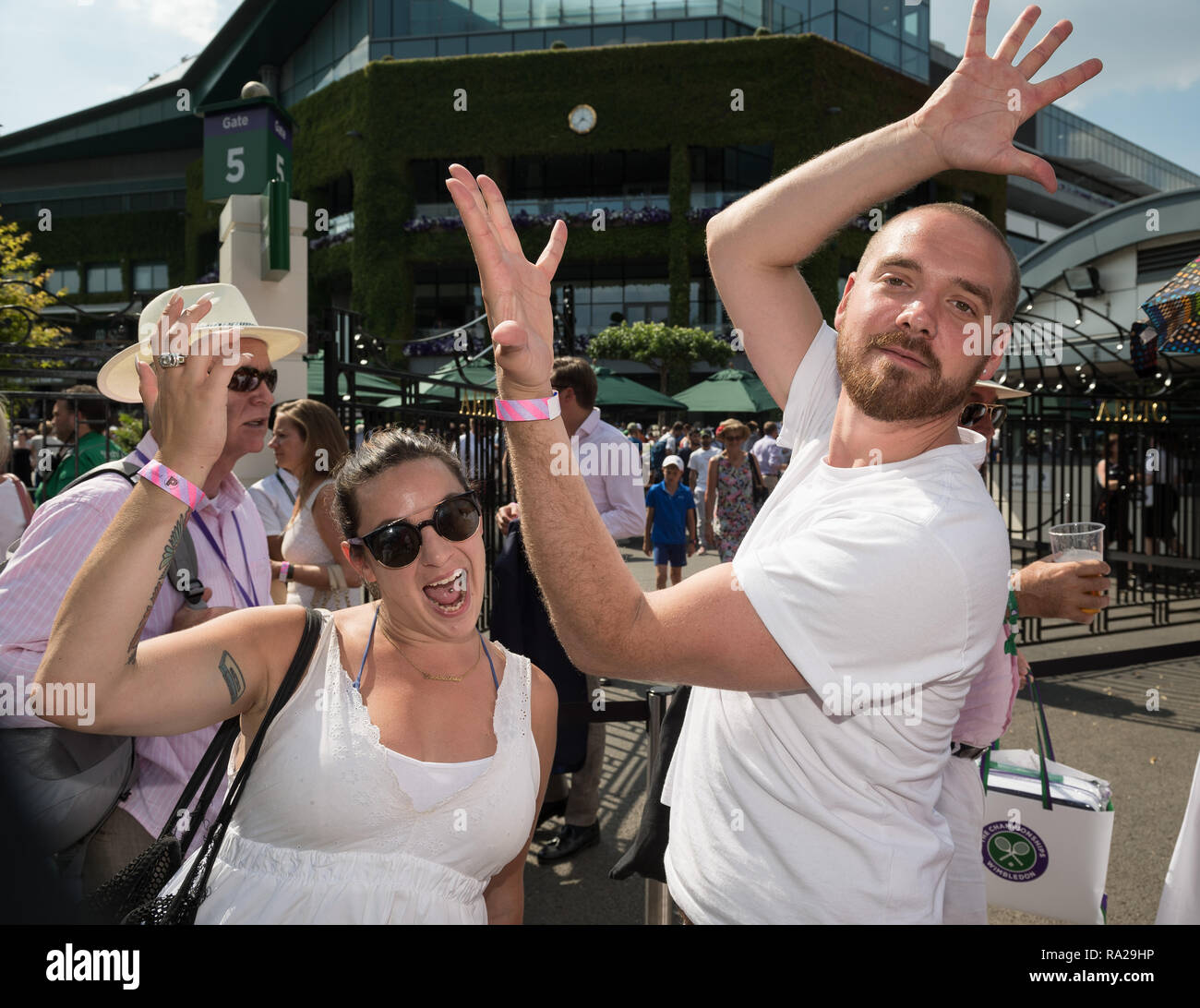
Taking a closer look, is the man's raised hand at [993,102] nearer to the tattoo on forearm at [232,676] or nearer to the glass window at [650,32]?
the tattoo on forearm at [232,676]

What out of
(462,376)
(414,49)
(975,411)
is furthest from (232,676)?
(414,49)

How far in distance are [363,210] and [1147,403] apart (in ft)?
98.5

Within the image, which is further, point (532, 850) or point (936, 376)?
point (532, 850)

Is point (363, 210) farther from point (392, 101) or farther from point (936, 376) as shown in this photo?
point (936, 376)

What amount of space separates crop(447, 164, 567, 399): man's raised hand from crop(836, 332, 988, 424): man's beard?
641mm

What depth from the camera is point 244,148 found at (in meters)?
6.38

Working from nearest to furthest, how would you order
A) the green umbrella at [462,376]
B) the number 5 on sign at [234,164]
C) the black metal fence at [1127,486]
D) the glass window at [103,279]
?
the number 5 on sign at [234,164]
the green umbrella at [462,376]
the black metal fence at [1127,486]
the glass window at [103,279]

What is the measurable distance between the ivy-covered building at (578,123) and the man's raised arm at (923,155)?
99.9 feet

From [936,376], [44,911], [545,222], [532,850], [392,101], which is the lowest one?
[532,850]

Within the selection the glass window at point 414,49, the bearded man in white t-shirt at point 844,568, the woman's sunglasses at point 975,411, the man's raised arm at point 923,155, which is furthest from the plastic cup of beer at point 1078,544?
the glass window at point 414,49

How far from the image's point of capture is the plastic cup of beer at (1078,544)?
2518 millimetres

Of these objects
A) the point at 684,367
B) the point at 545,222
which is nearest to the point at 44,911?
the point at 684,367

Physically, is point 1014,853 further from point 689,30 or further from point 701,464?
point 689,30

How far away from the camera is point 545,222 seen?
32.4 meters
